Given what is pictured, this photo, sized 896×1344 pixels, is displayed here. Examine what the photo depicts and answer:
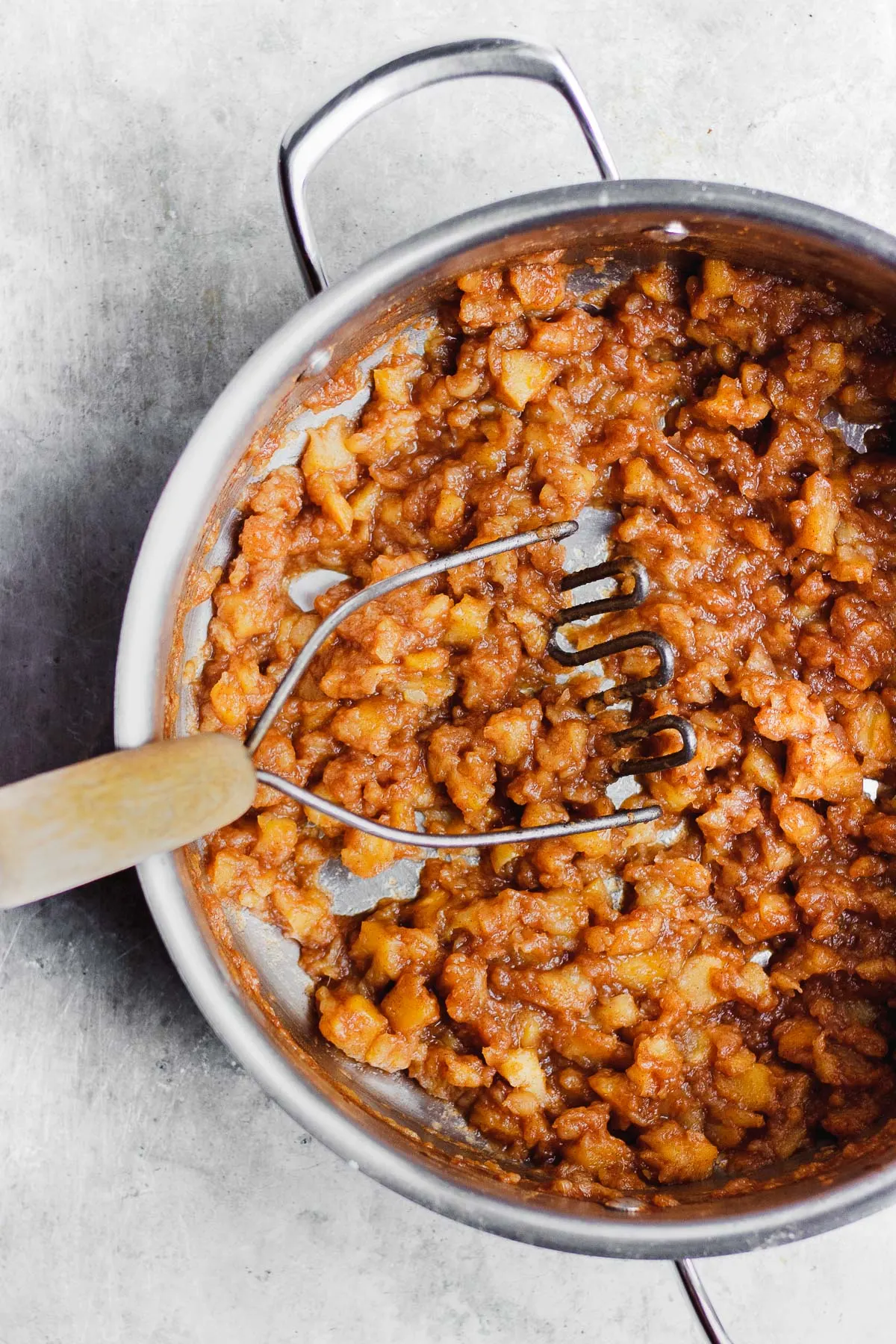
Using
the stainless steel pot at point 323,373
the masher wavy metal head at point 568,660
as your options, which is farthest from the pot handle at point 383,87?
the masher wavy metal head at point 568,660

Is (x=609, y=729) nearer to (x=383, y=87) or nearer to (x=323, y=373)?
(x=323, y=373)

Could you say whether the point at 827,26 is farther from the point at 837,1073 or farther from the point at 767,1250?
the point at 767,1250

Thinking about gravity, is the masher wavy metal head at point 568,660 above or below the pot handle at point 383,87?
below

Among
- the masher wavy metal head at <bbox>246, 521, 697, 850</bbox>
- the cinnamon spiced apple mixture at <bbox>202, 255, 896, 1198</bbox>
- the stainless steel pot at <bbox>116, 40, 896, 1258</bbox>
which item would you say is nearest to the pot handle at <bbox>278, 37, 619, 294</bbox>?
the stainless steel pot at <bbox>116, 40, 896, 1258</bbox>

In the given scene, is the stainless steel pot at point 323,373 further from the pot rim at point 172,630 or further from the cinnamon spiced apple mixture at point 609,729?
the cinnamon spiced apple mixture at point 609,729

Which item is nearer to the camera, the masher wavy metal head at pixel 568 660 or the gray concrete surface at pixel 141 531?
the masher wavy metal head at pixel 568 660

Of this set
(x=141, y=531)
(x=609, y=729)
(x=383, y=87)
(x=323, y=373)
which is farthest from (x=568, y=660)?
(x=383, y=87)
